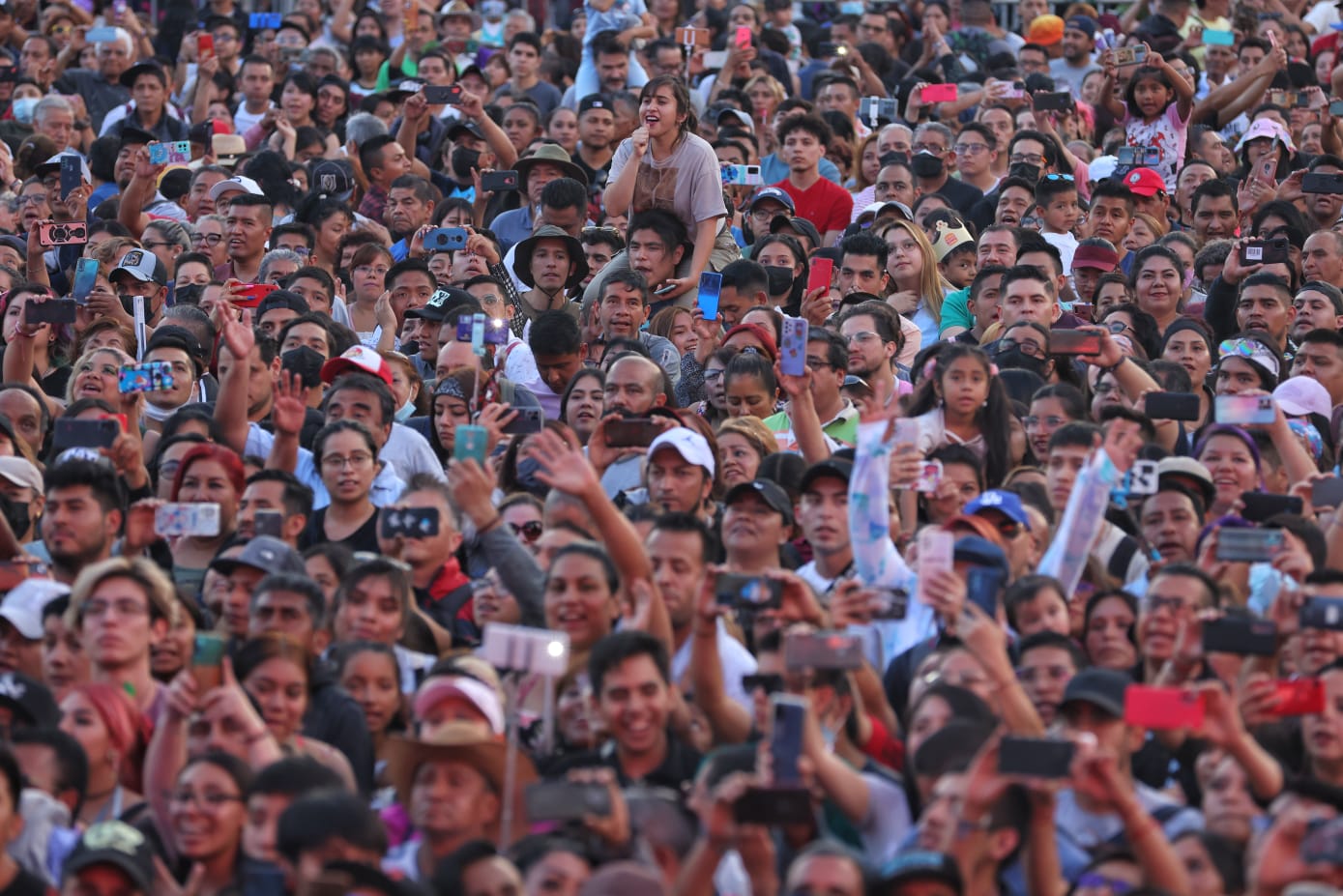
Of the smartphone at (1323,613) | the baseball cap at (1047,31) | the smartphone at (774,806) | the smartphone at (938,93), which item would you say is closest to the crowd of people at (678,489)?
the smartphone at (774,806)

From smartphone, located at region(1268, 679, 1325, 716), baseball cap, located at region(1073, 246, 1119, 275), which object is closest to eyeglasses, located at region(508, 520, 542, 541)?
smartphone, located at region(1268, 679, 1325, 716)

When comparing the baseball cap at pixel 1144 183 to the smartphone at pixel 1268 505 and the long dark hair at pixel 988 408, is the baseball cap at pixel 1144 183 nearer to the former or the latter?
the long dark hair at pixel 988 408

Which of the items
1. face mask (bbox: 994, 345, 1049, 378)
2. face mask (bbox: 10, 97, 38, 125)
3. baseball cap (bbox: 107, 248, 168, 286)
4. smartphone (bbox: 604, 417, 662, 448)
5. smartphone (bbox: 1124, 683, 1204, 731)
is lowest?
face mask (bbox: 10, 97, 38, 125)

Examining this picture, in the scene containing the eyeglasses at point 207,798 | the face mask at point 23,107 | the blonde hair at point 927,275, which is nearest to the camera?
the eyeglasses at point 207,798

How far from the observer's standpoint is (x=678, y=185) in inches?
389

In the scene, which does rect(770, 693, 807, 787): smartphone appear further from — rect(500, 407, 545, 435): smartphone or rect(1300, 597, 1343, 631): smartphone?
rect(500, 407, 545, 435): smartphone

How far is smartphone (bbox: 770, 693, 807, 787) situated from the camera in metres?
4.68

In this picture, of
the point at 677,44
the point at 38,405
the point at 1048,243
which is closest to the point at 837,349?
the point at 1048,243

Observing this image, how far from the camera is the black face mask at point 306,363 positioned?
868 cm

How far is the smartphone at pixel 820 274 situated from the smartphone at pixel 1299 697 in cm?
422

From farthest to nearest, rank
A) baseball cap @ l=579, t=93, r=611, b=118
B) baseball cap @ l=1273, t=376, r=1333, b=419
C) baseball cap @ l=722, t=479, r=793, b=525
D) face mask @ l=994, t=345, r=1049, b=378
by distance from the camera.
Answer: baseball cap @ l=579, t=93, r=611, b=118
face mask @ l=994, t=345, r=1049, b=378
baseball cap @ l=1273, t=376, r=1333, b=419
baseball cap @ l=722, t=479, r=793, b=525

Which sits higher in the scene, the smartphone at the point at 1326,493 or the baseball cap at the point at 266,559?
the smartphone at the point at 1326,493

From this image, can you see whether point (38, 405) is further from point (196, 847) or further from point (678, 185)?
point (196, 847)

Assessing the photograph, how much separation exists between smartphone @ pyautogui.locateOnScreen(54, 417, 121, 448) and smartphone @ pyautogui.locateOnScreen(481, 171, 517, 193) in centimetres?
374
